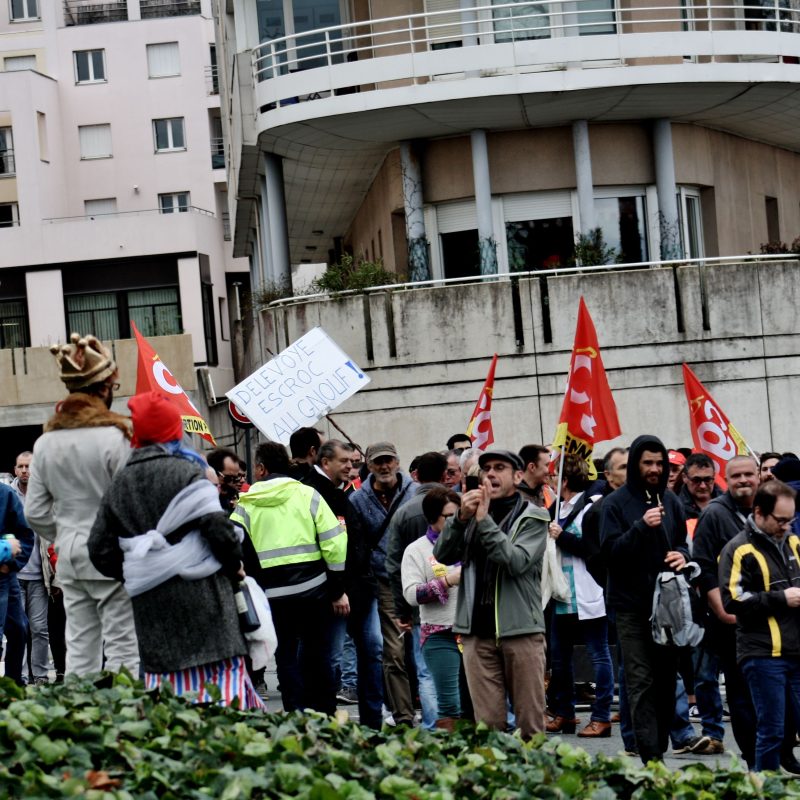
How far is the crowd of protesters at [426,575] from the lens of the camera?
737 cm

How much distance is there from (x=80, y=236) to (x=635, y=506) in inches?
1758

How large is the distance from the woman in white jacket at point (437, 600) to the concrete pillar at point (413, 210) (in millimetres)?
17519

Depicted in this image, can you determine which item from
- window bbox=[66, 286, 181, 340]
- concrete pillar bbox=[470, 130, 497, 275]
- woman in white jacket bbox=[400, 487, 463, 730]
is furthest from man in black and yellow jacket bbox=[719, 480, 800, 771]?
window bbox=[66, 286, 181, 340]

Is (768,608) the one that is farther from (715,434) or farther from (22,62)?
(22,62)

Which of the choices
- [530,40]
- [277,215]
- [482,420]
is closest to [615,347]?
[530,40]

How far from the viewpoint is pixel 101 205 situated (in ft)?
208

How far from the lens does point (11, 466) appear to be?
49.4 meters

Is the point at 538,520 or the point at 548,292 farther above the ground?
the point at 548,292

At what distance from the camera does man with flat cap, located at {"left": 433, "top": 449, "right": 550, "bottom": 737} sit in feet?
29.3

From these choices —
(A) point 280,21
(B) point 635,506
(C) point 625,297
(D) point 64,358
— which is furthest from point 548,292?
(D) point 64,358

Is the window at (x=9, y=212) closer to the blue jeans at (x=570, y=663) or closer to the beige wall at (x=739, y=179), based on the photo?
the beige wall at (x=739, y=179)

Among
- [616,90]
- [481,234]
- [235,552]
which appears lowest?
[235,552]

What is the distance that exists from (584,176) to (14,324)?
2937 cm

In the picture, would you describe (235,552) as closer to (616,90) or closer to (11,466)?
(616,90)
